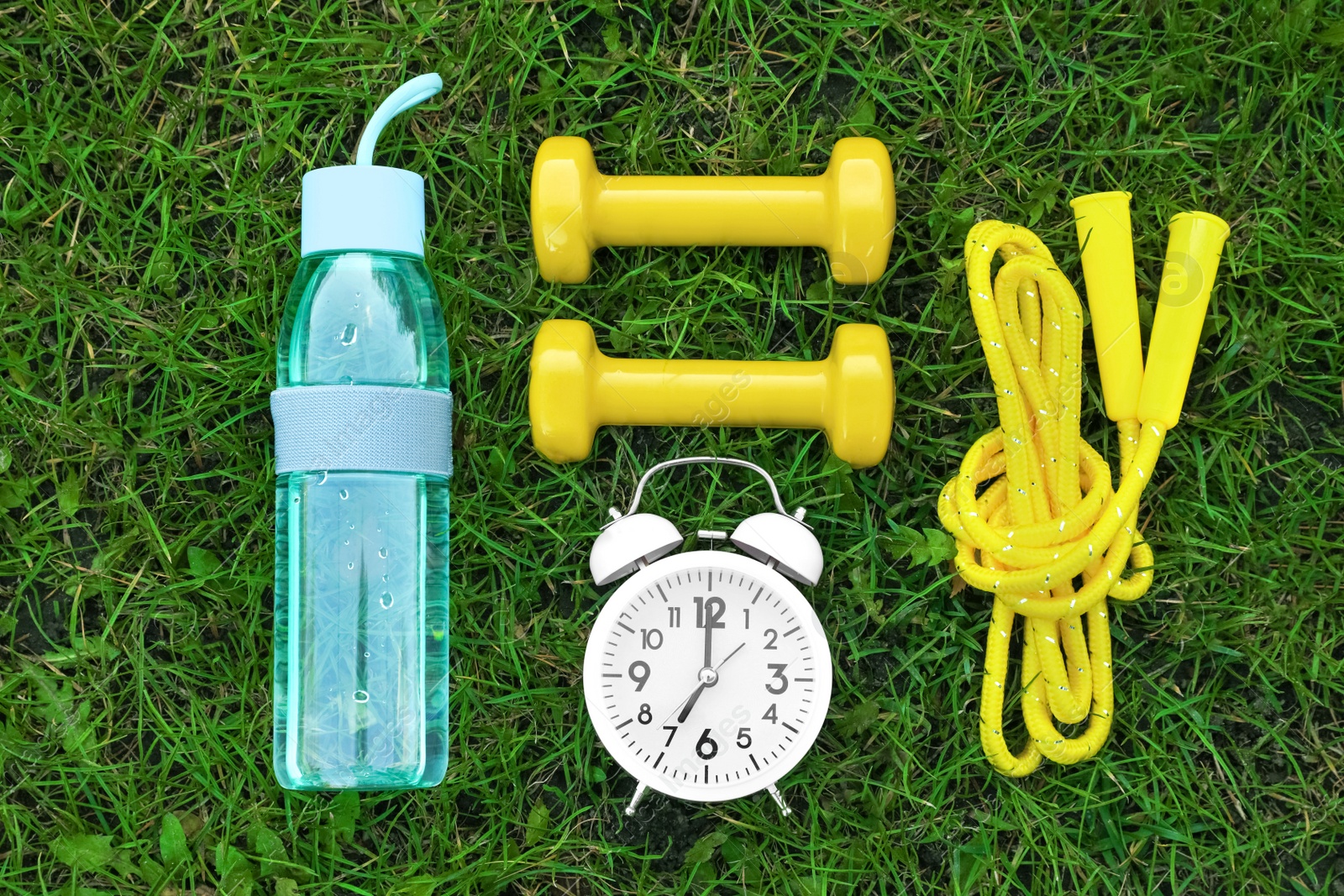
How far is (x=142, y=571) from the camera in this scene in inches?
74.9

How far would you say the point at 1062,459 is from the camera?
1690 millimetres

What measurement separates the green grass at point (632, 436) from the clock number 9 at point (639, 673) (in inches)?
5.8

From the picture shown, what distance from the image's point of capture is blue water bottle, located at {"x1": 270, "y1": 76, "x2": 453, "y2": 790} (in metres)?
1.73

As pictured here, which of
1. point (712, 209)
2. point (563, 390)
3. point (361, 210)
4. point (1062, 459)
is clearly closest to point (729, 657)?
point (563, 390)

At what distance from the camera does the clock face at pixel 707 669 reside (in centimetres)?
175

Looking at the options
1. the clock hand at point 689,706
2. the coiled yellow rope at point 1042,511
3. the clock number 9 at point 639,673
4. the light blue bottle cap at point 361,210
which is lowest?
the clock hand at point 689,706

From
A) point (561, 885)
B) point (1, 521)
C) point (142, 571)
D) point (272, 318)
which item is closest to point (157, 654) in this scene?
point (142, 571)

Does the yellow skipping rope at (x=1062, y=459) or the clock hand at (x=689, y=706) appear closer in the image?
the yellow skipping rope at (x=1062, y=459)

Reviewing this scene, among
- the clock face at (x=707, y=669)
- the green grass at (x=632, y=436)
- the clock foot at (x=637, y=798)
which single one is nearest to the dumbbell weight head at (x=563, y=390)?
the green grass at (x=632, y=436)

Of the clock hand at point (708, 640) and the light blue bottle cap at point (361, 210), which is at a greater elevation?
the light blue bottle cap at point (361, 210)

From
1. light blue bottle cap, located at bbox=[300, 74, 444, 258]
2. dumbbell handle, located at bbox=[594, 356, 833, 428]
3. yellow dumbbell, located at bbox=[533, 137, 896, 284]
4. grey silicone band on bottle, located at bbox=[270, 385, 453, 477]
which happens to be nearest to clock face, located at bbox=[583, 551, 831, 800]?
dumbbell handle, located at bbox=[594, 356, 833, 428]

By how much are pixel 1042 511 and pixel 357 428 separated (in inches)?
43.3

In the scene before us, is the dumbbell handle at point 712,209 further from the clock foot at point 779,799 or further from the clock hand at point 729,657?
the clock foot at point 779,799

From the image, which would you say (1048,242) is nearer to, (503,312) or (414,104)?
(503,312)
